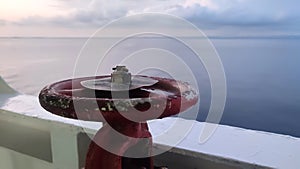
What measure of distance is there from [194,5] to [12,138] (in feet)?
2.68

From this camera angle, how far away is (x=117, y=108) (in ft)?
1.53

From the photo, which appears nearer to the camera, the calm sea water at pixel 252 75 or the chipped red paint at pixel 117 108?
the chipped red paint at pixel 117 108

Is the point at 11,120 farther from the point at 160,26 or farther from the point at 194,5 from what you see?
the point at 194,5

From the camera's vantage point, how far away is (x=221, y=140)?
75 centimetres

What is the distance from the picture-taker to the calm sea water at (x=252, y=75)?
2.83ft

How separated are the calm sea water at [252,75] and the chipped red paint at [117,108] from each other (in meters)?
0.23

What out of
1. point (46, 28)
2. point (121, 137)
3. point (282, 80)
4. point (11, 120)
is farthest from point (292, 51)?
point (11, 120)

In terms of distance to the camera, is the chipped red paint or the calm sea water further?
the calm sea water

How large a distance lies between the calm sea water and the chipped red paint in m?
0.23

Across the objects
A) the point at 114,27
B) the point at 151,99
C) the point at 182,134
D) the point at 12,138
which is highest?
the point at 114,27

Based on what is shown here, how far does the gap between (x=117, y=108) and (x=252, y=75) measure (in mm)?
752

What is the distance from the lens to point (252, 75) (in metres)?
1.10

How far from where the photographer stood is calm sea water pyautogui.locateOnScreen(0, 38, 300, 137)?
86cm

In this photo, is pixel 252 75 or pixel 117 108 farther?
pixel 252 75
